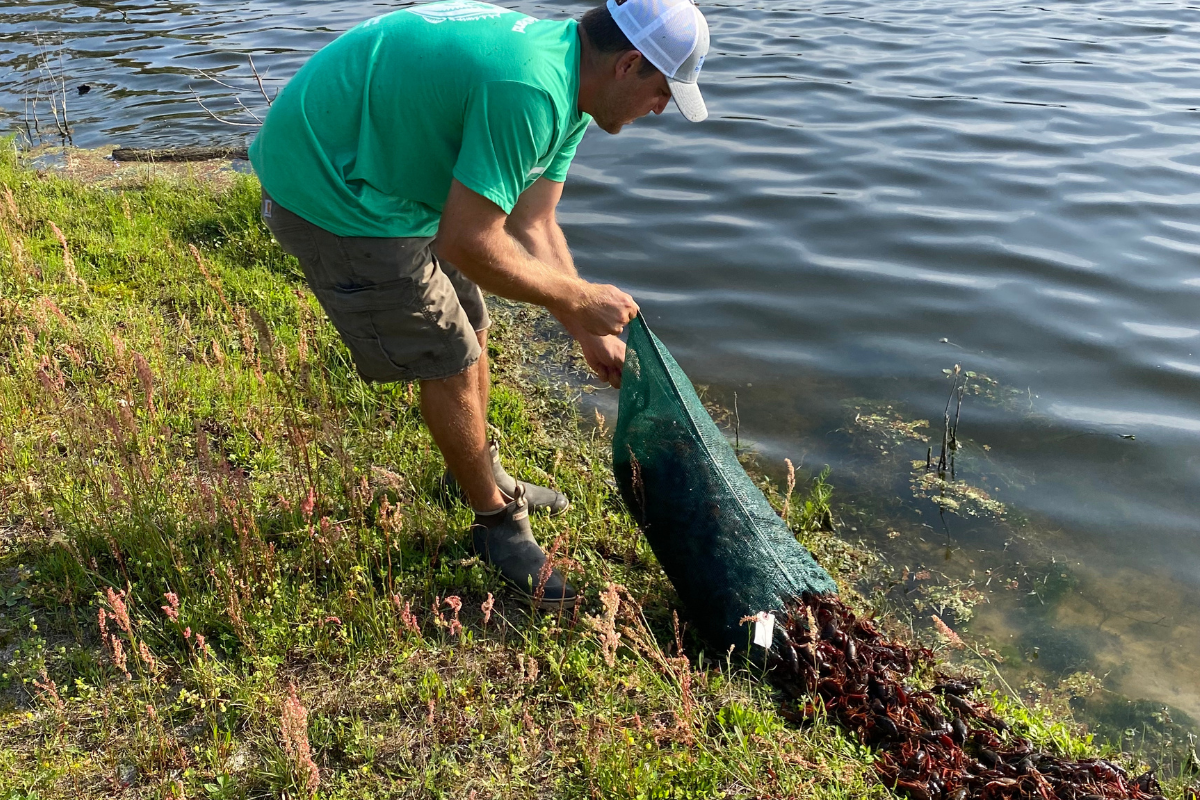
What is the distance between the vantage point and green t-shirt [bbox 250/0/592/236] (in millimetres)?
2727

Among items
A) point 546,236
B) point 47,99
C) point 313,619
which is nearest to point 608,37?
point 546,236

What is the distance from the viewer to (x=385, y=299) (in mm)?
3123

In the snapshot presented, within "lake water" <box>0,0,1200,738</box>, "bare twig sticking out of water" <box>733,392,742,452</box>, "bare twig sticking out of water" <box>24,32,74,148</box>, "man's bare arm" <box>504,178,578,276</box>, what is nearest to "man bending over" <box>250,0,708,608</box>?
"man's bare arm" <box>504,178,578,276</box>

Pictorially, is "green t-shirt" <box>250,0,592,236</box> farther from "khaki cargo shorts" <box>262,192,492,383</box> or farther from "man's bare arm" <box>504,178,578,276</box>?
"man's bare arm" <box>504,178,578,276</box>

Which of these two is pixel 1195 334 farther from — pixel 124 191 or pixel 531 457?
pixel 124 191

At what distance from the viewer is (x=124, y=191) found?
7125mm

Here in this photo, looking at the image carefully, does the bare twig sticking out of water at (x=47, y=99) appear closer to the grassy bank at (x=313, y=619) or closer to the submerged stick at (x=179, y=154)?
the submerged stick at (x=179, y=154)

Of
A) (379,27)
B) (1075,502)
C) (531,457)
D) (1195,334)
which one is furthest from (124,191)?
(1195,334)

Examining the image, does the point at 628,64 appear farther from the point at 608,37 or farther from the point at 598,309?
the point at 598,309

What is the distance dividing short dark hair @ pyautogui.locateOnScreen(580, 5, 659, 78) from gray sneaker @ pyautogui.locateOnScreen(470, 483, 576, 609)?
5.20 feet

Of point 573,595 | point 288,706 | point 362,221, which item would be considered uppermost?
point 362,221

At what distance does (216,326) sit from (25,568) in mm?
2054

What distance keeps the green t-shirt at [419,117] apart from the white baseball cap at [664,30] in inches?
7.2

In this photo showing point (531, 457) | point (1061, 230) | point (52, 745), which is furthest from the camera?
point (1061, 230)
